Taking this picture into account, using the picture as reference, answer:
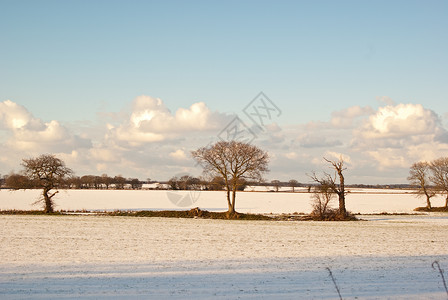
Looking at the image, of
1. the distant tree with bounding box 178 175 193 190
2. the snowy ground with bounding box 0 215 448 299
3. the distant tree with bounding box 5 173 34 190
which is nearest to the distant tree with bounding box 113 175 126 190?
the distant tree with bounding box 178 175 193 190

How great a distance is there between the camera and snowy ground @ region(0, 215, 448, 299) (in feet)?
44.1

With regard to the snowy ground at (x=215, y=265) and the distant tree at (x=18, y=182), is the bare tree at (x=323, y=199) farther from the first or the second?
the distant tree at (x=18, y=182)

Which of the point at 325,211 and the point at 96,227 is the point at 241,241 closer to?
the point at 96,227

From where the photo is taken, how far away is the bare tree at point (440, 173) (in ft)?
241

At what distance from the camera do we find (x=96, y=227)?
34875mm

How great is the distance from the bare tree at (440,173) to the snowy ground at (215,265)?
157 feet

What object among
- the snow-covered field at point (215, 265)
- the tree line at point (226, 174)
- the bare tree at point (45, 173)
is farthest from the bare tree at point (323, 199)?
the bare tree at point (45, 173)

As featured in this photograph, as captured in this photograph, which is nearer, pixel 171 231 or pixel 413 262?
pixel 413 262

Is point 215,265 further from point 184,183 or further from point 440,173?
point 184,183

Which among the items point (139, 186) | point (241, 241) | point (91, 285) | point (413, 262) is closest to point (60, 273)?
point (91, 285)

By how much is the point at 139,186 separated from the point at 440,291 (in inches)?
7530

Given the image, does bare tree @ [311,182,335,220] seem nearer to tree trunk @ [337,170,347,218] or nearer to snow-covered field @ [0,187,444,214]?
tree trunk @ [337,170,347,218]

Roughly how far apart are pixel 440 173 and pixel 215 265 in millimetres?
69585

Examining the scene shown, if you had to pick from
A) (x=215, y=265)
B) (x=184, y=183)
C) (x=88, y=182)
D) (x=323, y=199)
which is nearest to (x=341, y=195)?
(x=323, y=199)
